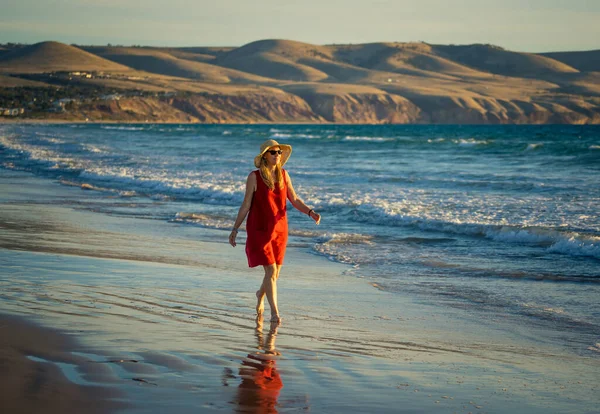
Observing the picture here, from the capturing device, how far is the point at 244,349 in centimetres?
546

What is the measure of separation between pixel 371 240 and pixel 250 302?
525 centimetres

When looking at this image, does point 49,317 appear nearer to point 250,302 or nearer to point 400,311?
point 250,302

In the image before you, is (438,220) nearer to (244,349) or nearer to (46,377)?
(244,349)

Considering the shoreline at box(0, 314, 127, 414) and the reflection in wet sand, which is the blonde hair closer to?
the reflection in wet sand

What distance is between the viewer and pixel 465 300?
7.82 m

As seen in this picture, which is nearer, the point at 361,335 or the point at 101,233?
the point at 361,335

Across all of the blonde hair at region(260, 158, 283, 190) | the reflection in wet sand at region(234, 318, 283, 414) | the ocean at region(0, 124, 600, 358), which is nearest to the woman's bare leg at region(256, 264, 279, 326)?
the blonde hair at region(260, 158, 283, 190)

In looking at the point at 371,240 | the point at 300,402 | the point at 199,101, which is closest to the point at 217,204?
the point at 371,240

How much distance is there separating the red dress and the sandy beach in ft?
1.73

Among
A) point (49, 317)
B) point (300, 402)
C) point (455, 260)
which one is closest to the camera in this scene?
point (300, 402)

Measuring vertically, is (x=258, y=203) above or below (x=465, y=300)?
above

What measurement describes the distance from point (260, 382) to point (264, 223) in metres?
2.18

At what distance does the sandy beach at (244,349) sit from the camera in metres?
4.32

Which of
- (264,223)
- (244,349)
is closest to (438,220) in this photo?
(264,223)
